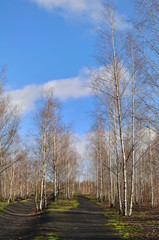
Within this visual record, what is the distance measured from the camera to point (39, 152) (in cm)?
1966

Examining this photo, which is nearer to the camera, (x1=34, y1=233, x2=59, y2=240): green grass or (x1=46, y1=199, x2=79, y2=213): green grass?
(x1=34, y1=233, x2=59, y2=240): green grass

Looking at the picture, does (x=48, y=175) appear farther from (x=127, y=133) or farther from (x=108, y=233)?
(x=108, y=233)

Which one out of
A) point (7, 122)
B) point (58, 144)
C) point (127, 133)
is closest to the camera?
point (127, 133)

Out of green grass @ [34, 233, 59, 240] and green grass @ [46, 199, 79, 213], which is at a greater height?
green grass @ [34, 233, 59, 240]

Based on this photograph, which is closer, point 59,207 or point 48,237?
point 48,237

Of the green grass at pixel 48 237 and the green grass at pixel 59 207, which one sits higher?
the green grass at pixel 48 237

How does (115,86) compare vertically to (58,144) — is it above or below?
above

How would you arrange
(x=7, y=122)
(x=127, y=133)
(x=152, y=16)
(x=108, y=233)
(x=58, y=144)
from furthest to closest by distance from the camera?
(x=58, y=144)
(x=7, y=122)
(x=127, y=133)
(x=108, y=233)
(x=152, y=16)

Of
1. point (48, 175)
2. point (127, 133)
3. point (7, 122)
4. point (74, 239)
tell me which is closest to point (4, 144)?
point (7, 122)

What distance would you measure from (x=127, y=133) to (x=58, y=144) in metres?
9.98

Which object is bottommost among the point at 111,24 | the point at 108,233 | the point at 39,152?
the point at 108,233

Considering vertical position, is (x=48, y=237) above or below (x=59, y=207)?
above

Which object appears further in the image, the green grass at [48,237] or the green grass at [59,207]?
the green grass at [59,207]

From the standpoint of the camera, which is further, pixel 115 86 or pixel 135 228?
pixel 115 86
